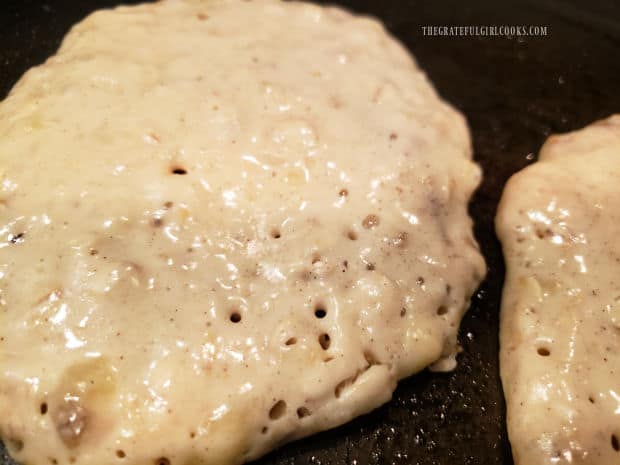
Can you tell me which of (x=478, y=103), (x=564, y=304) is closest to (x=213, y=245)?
(x=564, y=304)

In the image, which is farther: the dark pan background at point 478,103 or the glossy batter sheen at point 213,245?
the dark pan background at point 478,103

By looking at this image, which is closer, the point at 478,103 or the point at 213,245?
the point at 213,245

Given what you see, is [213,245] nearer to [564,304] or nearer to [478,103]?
[564,304]

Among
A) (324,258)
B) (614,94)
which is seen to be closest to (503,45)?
(614,94)
